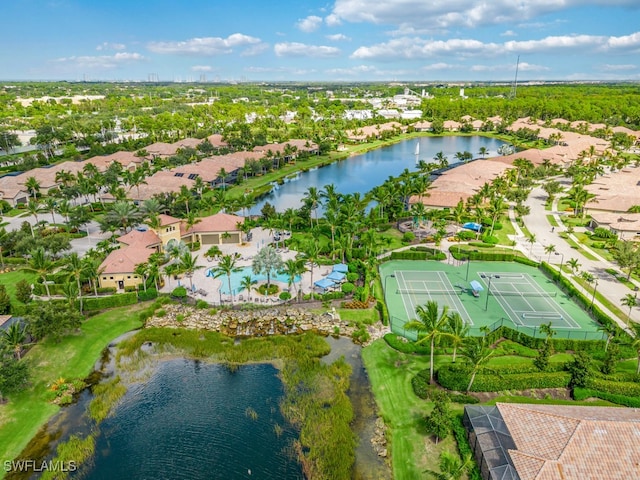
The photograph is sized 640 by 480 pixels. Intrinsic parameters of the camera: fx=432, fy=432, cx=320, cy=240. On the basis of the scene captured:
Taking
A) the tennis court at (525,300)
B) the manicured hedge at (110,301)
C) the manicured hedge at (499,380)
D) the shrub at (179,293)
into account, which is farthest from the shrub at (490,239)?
the manicured hedge at (110,301)

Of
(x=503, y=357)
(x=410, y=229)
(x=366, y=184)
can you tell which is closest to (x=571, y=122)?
(x=366, y=184)

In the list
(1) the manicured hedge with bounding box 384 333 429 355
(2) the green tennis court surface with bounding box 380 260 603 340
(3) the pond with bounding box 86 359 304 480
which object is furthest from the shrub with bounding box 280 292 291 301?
(1) the manicured hedge with bounding box 384 333 429 355

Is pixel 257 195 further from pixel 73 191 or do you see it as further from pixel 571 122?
pixel 571 122

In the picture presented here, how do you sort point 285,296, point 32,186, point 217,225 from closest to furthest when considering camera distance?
1. point 285,296
2. point 217,225
3. point 32,186

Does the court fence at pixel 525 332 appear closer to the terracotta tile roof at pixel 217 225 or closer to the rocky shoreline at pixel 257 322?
the rocky shoreline at pixel 257 322

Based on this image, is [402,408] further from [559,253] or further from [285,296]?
[559,253]

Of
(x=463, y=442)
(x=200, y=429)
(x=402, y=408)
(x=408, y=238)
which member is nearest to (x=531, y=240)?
(x=408, y=238)
